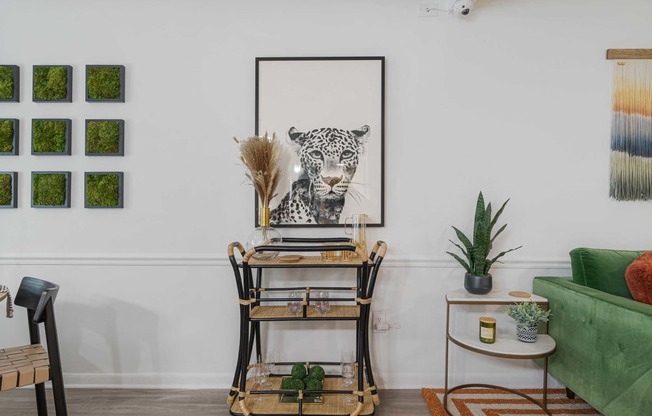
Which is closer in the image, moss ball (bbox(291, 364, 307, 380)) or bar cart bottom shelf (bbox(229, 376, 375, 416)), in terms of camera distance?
bar cart bottom shelf (bbox(229, 376, 375, 416))

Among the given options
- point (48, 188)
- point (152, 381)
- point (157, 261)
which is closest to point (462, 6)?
point (157, 261)

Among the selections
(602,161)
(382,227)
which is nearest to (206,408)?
(382,227)

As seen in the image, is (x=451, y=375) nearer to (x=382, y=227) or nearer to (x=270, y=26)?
(x=382, y=227)

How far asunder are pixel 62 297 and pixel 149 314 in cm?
57

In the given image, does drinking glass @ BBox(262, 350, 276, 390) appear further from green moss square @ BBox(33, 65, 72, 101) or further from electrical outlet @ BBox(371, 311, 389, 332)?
green moss square @ BBox(33, 65, 72, 101)

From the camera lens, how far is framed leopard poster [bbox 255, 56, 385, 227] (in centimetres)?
221

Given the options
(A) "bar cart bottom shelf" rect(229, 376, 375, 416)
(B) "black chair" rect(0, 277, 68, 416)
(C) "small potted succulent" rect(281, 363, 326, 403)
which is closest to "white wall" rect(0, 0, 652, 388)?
(C) "small potted succulent" rect(281, 363, 326, 403)

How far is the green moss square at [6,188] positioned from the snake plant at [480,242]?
2.75 m

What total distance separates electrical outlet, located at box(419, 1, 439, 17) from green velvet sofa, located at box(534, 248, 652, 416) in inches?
66.6

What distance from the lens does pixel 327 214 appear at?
7.31ft

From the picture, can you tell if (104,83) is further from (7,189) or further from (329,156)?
(329,156)

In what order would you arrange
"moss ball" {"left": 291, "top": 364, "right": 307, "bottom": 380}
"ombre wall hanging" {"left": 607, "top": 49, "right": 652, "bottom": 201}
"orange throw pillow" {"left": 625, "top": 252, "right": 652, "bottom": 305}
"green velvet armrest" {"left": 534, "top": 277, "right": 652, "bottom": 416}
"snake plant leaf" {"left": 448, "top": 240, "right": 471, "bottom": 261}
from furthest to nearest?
"ombre wall hanging" {"left": 607, "top": 49, "right": 652, "bottom": 201}
"snake plant leaf" {"left": 448, "top": 240, "right": 471, "bottom": 261}
"moss ball" {"left": 291, "top": 364, "right": 307, "bottom": 380}
"orange throw pillow" {"left": 625, "top": 252, "right": 652, "bottom": 305}
"green velvet armrest" {"left": 534, "top": 277, "right": 652, "bottom": 416}

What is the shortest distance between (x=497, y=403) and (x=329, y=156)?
1768 millimetres

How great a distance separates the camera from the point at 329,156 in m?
2.22
